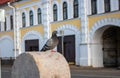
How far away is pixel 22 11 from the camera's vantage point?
45.3 metres

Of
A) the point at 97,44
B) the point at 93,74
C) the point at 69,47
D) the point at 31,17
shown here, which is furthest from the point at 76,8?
the point at 93,74

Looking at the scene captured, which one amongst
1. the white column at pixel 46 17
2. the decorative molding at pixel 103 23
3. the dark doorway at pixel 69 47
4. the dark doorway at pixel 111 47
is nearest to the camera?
the decorative molding at pixel 103 23

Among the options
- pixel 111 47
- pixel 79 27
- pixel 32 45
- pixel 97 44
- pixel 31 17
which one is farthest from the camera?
pixel 31 17

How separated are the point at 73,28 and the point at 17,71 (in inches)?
960

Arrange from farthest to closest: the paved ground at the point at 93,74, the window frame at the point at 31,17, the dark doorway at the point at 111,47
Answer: the window frame at the point at 31,17 → the dark doorway at the point at 111,47 → the paved ground at the point at 93,74

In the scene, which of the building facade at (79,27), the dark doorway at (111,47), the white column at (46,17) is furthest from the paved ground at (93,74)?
the white column at (46,17)

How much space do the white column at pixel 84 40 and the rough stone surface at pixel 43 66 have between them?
2236 cm

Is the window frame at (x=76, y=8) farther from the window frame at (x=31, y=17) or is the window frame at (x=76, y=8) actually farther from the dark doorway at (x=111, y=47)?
the window frame at (x=31, y=17)

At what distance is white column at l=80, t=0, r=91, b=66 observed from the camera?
3428cm

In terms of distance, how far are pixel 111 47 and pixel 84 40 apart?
115 inches

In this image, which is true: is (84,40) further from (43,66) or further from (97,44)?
(43,66)

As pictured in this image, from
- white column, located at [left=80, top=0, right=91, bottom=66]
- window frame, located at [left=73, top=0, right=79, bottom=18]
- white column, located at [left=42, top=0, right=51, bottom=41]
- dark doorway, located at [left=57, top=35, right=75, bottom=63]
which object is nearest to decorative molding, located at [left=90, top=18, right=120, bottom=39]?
white column, located at [left=80, top=0, right=91, bottom=66]

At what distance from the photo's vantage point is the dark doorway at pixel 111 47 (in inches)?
1395

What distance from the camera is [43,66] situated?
11430mm
